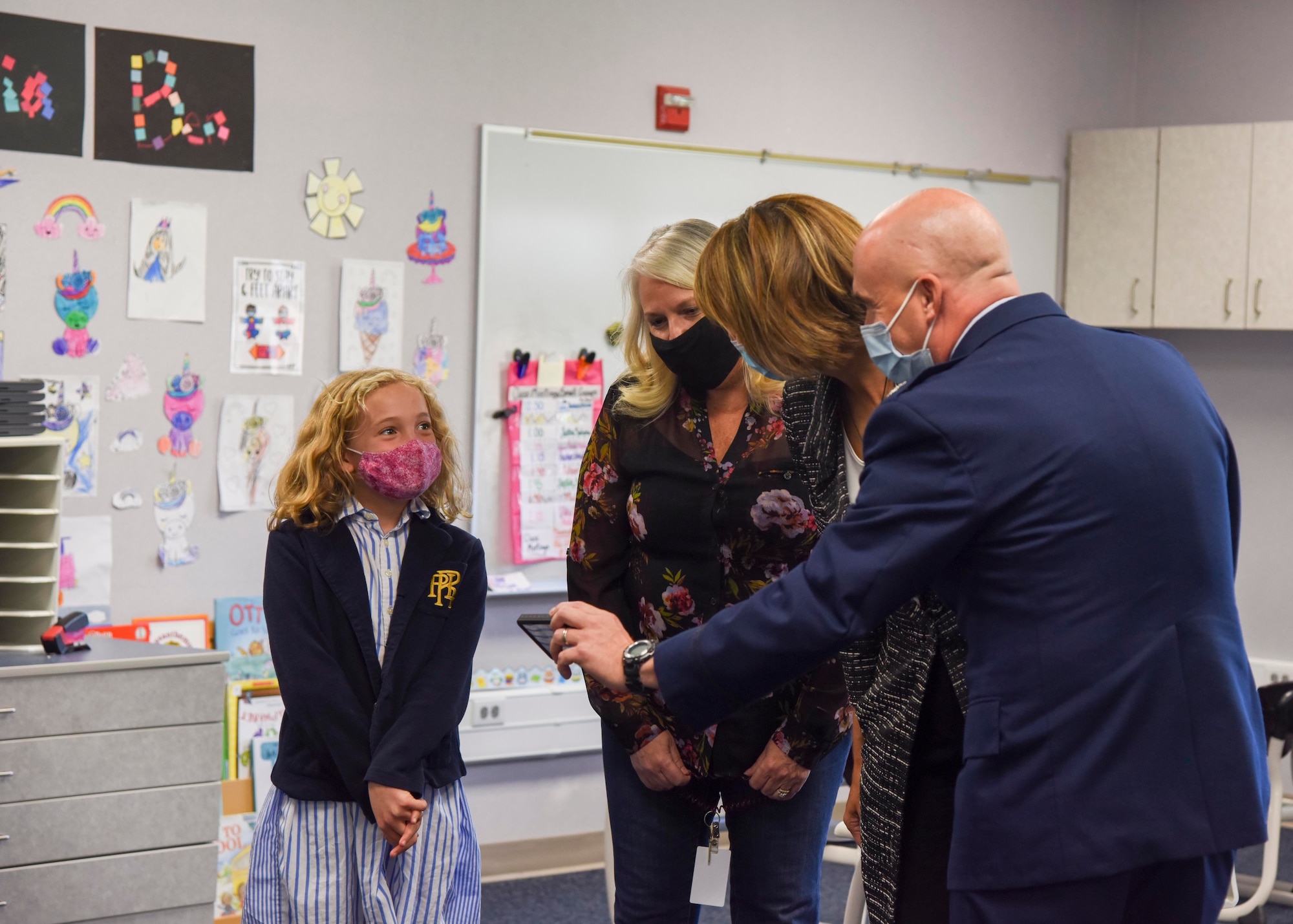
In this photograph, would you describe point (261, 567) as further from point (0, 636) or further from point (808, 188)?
point (808, 188)

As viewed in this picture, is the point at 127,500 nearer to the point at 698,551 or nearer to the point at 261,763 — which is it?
the point at 261,763

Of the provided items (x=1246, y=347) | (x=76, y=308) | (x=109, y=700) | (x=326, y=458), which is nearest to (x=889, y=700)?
(x=326, y=458)

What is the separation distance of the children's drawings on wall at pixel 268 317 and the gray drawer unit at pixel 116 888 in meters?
1.19

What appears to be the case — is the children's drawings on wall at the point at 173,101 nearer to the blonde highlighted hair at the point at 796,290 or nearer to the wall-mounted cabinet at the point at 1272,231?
the blonde highlighted hair at the point at 796,290

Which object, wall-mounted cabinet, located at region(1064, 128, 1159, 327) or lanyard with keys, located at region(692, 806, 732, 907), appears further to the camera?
wall-mounted cabinet, located at region(1064, 128, 1159, 327)

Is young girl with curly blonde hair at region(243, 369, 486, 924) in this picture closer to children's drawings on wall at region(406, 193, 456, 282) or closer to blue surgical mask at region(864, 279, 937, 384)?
blue surgical mask at region(864, 279, 937, 384)

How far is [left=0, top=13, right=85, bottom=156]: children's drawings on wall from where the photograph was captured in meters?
2.61

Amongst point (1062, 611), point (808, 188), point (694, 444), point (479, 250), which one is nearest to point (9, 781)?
point (694, 444)

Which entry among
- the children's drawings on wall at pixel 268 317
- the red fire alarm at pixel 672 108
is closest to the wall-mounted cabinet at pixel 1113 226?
the red fire alarm at pixel 672 108

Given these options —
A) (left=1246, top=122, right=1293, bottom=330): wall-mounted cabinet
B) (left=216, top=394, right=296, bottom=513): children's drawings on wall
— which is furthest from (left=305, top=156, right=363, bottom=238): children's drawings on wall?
(left=1246, top=122, right=1293, bottom=330): wall-mounted cabinet

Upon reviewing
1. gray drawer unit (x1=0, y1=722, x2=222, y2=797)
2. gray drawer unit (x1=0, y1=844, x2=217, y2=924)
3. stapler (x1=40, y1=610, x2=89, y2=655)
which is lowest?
gray drawer unit (x1=0, y1=844, x2=217, y2=924)

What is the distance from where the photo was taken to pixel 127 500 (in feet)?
9.09

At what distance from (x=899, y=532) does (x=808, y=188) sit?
8.49 feet

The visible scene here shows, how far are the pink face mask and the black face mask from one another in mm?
411
